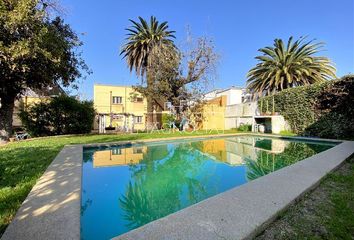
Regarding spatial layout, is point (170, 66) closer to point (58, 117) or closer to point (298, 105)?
point (58, 117)

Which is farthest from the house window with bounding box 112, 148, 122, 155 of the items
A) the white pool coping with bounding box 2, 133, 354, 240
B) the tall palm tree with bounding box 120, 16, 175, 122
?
the tall palm tree with bounding box 120, 16, 175, 122

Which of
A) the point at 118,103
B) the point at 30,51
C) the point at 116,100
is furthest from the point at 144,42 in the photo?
the point at 30,51

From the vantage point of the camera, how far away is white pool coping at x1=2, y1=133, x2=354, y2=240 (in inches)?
92.7

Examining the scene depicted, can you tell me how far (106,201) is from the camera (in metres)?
4.37

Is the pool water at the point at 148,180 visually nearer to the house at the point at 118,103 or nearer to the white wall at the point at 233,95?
the house at the point at 118,103

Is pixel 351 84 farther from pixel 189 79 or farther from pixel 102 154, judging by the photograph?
pixel 102 154

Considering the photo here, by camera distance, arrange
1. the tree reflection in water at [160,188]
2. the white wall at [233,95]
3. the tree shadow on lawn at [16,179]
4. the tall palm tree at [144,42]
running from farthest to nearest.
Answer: the white wall at [233,95], the tall palm tree at [144,42], the tree reflection in water at [160,188], the tree shadow on lawn at [16,179]

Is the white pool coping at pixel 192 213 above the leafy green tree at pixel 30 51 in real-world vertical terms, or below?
below

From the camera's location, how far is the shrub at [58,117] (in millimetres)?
15445

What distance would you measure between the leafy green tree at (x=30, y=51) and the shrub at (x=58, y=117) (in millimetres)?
2837

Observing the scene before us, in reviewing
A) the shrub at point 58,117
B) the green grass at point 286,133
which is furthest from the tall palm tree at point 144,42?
the green grass at point 286,133

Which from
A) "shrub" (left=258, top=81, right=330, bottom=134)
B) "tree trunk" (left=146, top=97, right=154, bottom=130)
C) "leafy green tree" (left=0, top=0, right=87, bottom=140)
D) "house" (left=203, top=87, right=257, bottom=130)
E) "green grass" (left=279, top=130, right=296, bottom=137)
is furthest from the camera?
"tree trunk" (left=146, top=97, right=154, bottom=130)

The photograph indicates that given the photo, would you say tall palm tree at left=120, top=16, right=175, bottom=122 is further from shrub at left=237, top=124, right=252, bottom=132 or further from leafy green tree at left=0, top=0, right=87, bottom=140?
leafy green tree at left=0, top=0, right=87, bottom=140

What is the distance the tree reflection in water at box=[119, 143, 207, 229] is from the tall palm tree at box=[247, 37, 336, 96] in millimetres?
14152
